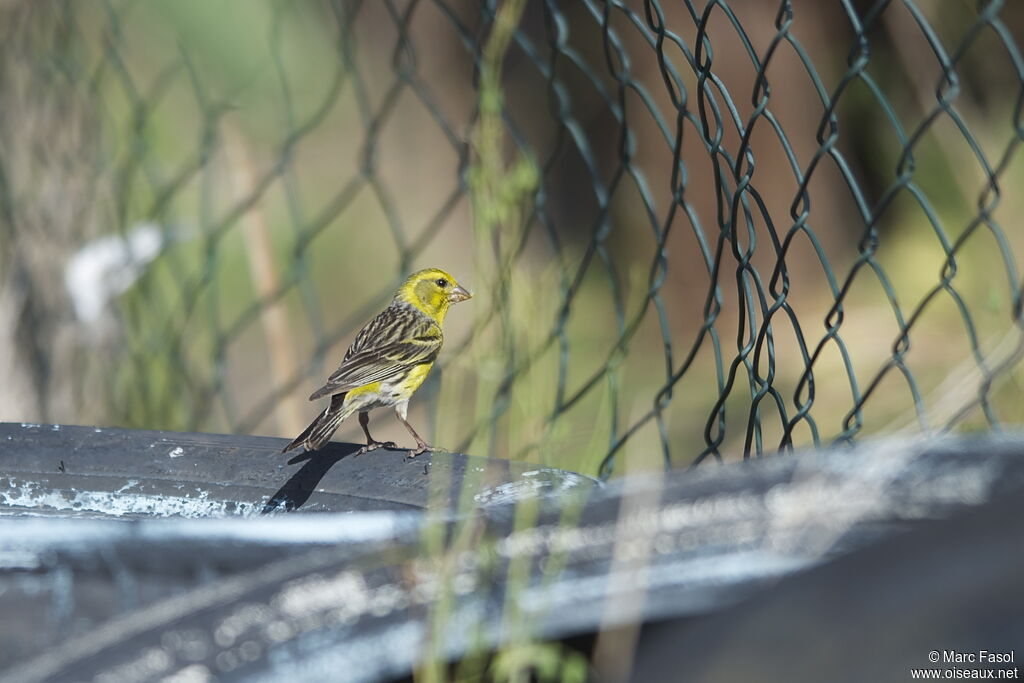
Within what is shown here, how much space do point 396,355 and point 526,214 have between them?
402mm

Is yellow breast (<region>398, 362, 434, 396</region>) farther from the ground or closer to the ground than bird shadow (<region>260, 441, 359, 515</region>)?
farther from the ground

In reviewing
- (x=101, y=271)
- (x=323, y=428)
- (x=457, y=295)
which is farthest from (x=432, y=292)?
(x=101, y=271)

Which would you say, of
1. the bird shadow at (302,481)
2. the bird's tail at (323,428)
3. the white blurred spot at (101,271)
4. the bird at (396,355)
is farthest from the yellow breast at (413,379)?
the white blurred spot at (101,271)

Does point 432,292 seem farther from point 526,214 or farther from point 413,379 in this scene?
point 526,214

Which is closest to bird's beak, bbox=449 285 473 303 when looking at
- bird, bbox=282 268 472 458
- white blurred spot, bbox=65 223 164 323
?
bird, bbox=282 268 472 458

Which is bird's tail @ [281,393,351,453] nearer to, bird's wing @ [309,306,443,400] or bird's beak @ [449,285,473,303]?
bird's wing @ [309,306,443,400]

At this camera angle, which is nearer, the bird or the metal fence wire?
the metal fence wire

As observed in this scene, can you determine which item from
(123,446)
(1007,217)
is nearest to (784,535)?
(123,446)

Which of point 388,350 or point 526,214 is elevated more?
point 526,214

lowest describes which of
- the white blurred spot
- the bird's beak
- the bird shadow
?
the bird shadow

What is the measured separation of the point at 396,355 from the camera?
2582 mm

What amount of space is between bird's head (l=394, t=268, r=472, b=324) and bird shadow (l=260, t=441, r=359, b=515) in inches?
32.7

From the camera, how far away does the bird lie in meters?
2.50

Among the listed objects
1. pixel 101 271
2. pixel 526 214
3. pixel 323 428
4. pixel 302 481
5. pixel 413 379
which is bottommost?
pixel 302 481
